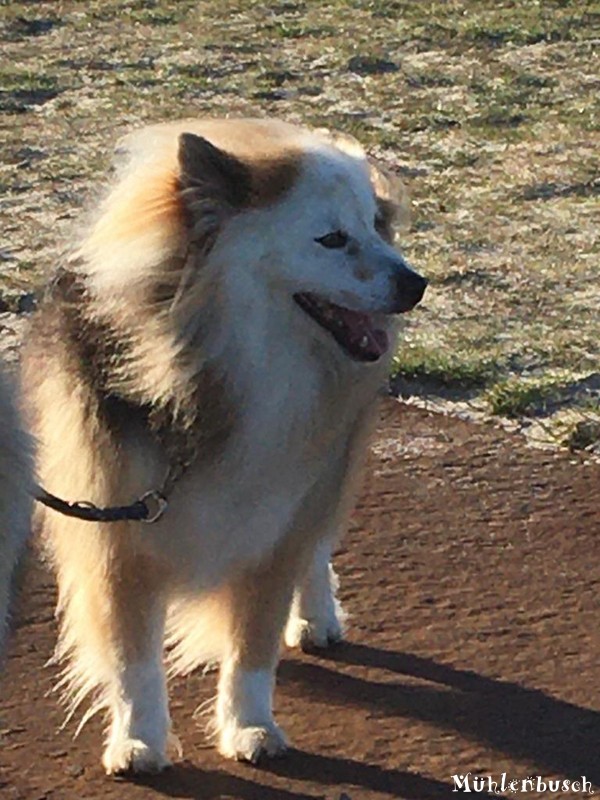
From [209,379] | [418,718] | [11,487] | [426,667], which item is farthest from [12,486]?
[426,667]

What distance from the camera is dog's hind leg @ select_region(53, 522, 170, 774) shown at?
12.4 feet

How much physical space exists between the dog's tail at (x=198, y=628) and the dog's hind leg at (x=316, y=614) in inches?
12.3

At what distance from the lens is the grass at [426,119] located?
20.9 ft

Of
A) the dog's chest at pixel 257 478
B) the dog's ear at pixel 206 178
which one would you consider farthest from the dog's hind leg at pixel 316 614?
the dog's ear at pixel 206 178

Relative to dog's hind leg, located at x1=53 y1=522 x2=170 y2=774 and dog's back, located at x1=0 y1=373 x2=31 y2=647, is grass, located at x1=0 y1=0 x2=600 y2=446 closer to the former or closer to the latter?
dog's hind leg, located at x1=53 y1=522 x2=170 y2=774

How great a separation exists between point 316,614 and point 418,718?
462mm

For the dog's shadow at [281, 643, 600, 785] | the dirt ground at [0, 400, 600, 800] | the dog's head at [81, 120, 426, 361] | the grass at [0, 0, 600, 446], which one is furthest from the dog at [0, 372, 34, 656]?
the grass at [0, 0, 600, 446]

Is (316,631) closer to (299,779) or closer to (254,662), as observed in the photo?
(254,662)

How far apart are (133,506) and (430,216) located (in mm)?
4368

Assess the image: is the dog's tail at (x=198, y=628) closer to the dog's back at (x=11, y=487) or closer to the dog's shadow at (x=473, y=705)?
the dog's shadow at (x=473, y=705)

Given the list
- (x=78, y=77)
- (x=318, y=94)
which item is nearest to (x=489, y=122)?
(x=318, y=94)

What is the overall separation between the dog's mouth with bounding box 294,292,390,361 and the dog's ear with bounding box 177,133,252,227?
27 cm

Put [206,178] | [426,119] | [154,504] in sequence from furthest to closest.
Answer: [426,119]
[154,504]
[206,178]

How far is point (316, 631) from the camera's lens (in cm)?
445
